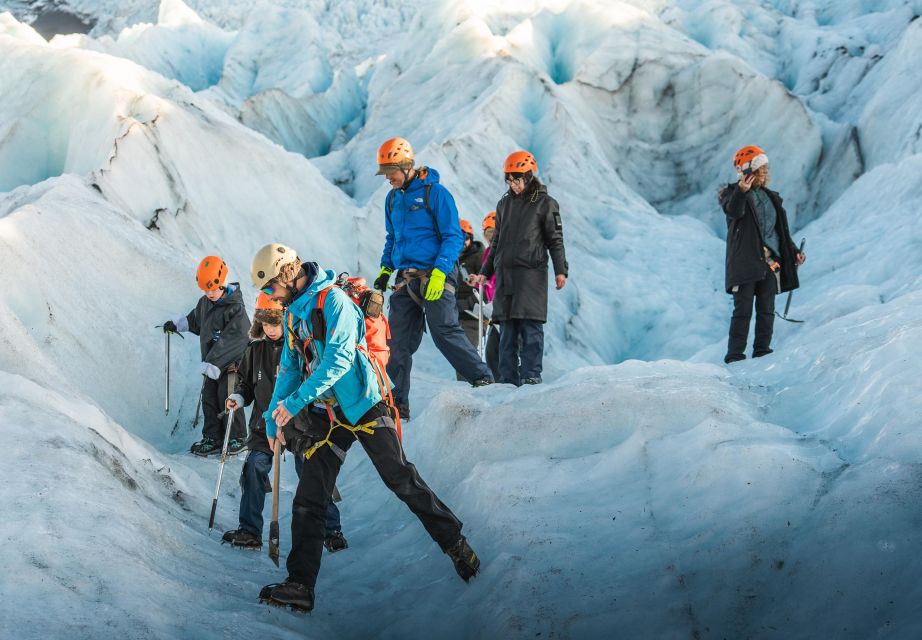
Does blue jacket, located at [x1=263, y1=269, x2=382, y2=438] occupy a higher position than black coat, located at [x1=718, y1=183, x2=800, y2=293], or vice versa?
blue jacket, located at [x1=263, y1=269, x2=382, y2=438]

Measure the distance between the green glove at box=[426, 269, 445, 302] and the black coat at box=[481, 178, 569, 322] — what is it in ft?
2.88

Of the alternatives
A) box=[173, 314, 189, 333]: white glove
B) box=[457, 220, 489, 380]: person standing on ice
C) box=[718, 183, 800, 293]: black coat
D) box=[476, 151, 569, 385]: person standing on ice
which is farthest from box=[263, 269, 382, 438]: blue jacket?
box=[457, 220, 489, 380]: person standing on ice

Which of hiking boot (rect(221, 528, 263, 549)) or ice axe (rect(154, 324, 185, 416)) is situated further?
ice axe (rect(154, 324, 185, 416))

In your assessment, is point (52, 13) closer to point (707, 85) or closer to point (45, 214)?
point (707, 85)

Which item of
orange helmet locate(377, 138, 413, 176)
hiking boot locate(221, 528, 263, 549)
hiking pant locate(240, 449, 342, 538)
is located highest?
orange helmet locate(377, 138, 413, 176)

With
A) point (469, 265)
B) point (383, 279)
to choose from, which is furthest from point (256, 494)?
point (469, 265)

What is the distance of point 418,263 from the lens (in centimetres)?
607

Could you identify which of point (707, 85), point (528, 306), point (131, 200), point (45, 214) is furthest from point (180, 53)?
point (528, 306)

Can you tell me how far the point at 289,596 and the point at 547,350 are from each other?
7809 millimetres

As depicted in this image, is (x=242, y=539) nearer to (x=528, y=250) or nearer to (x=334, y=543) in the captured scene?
(x=334, y=543)

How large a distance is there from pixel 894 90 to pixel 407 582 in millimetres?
14574

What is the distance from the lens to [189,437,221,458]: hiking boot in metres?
6.98

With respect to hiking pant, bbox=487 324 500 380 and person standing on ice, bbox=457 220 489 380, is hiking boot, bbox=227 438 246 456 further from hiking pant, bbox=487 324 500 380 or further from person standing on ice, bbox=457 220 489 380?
hiking pant, bbox=487 324 500 380

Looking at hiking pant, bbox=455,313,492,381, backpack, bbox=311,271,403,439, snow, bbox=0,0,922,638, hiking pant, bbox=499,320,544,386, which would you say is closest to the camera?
snow, bbox=0,0,922,638
